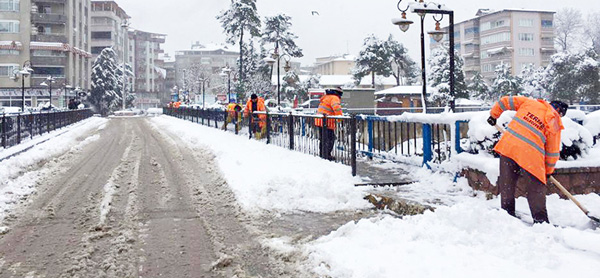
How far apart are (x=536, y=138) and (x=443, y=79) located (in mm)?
41848

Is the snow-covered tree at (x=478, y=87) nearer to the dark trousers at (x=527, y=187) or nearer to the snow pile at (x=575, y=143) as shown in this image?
the snow pile at (x=575, y=143)

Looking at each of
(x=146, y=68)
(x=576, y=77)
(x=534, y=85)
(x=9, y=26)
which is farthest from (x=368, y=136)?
(x=146, y=68)

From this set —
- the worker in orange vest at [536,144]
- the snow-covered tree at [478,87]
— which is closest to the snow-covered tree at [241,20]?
the snow-covered tree at [478,87]

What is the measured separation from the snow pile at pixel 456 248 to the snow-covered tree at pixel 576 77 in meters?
42.3

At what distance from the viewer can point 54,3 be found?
191ft

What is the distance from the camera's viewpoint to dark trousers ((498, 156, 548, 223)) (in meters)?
4.77

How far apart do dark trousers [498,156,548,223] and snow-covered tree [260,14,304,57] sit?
45557 millimetres

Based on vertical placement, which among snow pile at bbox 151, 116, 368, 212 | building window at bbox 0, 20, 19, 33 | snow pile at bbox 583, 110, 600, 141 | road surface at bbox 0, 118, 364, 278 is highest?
building window at bbox 0, 20, 19, 33

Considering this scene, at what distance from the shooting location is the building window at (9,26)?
53.6m

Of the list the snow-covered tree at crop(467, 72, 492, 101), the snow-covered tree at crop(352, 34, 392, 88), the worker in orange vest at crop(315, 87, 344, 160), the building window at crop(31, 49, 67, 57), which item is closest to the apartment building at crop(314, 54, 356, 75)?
the snow-covered tree at crop(352, 34, 392, 88)

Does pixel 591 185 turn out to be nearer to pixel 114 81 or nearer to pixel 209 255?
pixel 209 255

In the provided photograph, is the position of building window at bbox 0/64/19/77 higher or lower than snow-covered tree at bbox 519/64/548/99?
higher

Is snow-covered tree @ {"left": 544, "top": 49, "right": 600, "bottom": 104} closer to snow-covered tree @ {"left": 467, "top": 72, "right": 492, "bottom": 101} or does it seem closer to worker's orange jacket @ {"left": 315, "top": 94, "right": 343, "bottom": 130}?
snow-covered tree @ {"left": 467, "top": 72, "right": 492, "bottom": 101}

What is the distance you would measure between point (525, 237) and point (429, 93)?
43.1 m
